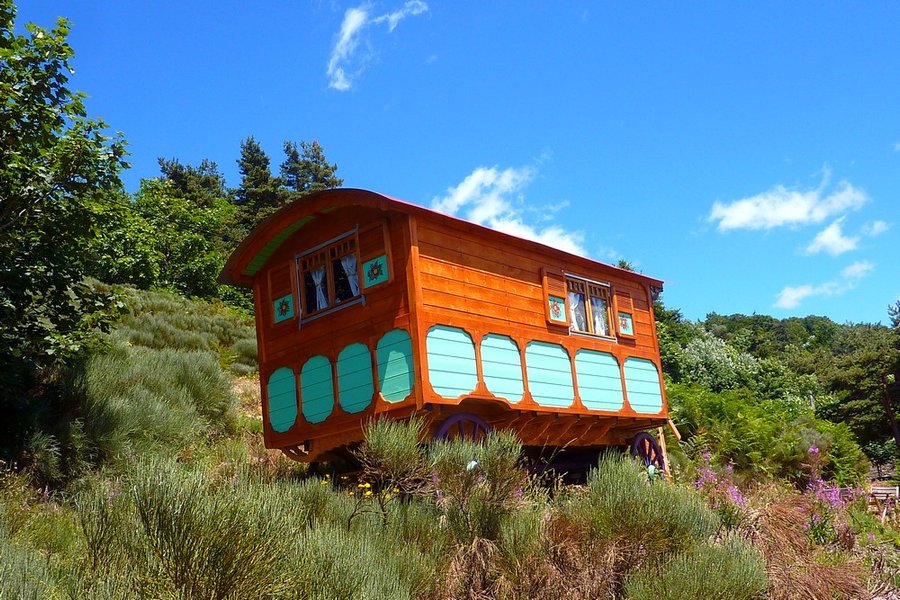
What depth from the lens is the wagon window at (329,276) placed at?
418 inches

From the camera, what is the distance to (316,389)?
Answer: 1082 centimetres

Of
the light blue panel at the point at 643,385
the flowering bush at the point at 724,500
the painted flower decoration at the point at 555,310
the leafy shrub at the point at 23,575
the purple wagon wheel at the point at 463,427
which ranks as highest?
Answer: the painted flower decoration at the point at 555,310

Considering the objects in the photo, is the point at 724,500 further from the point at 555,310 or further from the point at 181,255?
the point at 181,255

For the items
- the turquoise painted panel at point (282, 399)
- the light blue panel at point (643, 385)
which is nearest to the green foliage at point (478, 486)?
the turquoise painted panel at point (282, 399)

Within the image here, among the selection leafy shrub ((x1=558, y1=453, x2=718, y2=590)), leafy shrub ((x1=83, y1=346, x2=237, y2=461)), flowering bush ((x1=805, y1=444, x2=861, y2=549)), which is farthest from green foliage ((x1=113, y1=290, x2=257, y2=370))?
flowering bush ((x1=805, y1=444, x2=861, y2=549))

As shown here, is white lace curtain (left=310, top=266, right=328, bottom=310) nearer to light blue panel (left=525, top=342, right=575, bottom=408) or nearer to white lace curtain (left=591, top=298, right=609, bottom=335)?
light blue panel (left=525, top=342, right=575, bottom=408)

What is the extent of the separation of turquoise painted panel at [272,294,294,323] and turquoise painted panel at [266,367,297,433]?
0.77 metres

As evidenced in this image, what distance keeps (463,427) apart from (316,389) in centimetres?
224

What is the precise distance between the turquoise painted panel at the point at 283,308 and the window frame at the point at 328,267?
0.23 m

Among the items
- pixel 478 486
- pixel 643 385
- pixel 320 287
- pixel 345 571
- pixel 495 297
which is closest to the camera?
pixel 345 571

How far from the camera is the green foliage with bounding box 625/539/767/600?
537 cm

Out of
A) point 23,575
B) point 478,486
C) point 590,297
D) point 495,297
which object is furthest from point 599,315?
point 23,575

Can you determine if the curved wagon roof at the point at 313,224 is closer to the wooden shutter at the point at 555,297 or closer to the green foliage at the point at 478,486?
the wooden shutter at the point at 555,297

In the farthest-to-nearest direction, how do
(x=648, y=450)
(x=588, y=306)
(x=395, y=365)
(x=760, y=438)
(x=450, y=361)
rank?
(x=760, y=438) → (x=648, y=450) → (x=588, y=306) → (x=450, y=361) → (x=395, y=365)
